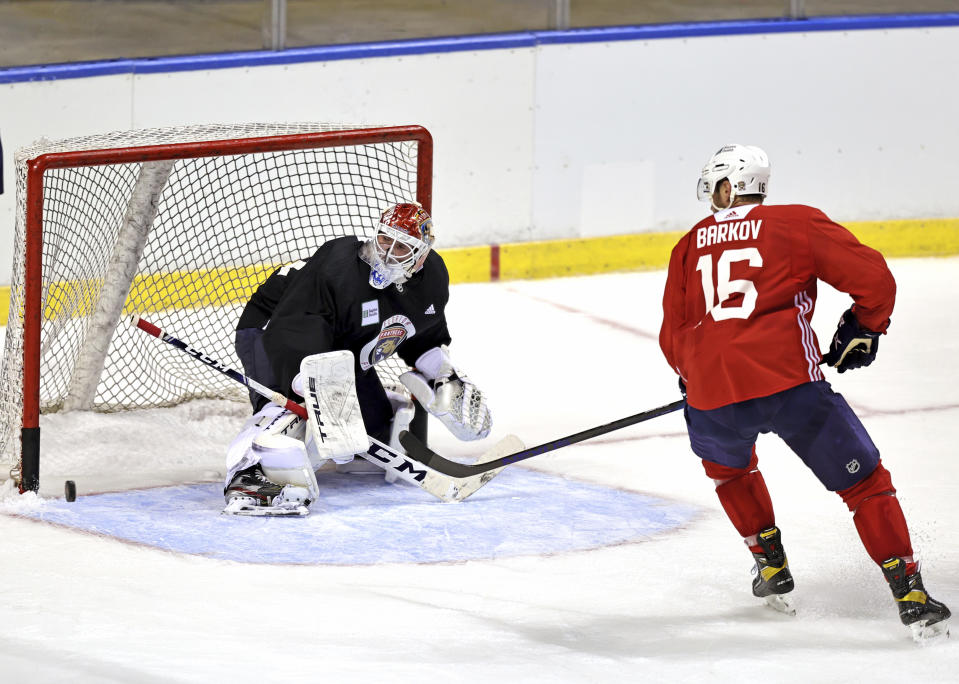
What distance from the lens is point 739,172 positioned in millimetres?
3414

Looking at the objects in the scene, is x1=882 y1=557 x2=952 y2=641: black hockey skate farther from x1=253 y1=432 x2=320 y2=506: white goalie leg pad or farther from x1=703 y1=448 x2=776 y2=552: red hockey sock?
x1=253 y1=432 x2=320 y2=506: white goalie leg pad

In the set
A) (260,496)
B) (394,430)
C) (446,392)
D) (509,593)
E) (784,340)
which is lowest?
(509,593)

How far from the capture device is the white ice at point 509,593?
3.18m

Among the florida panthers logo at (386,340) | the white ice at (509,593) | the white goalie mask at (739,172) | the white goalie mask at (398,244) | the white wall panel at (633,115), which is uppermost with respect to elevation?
the white wall panel at (633,115)

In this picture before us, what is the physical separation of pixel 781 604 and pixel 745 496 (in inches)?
9.9

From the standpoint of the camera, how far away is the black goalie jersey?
4.27m

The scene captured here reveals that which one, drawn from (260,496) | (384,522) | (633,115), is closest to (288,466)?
(260,496)

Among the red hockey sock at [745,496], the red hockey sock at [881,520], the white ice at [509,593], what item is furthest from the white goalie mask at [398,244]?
the red hockey sock at [881,520]

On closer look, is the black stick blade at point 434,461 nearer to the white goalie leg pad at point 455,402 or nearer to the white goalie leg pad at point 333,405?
the white goalie leg pad at point 455,402

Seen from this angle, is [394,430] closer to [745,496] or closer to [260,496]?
[260,496]

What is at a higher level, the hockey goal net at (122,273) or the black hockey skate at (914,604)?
the hockey goal net at (122,273)

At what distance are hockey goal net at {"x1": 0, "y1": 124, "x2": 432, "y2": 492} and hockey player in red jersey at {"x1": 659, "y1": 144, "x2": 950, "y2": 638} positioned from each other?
1598 millimetres

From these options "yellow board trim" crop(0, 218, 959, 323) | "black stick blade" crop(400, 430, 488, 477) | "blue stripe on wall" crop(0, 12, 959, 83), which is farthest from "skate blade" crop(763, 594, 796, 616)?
"blue stripe on wall" crop(0, 12, 959, 83)

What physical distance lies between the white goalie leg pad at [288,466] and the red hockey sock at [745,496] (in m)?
1.16
